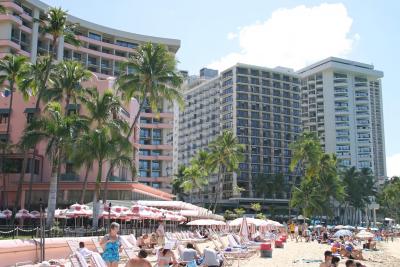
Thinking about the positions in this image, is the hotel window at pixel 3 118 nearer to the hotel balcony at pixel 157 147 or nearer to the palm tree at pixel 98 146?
the palm tree at pixel 98 146

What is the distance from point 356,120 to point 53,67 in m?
106

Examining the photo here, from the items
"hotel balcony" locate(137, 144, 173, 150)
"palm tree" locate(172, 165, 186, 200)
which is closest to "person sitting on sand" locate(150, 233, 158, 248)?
"hotel balcony" locate(137, 144, 173, 150)

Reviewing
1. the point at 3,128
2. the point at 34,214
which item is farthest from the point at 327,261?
the point at 3,128

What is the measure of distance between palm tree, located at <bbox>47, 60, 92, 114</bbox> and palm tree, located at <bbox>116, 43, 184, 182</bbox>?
3.13m

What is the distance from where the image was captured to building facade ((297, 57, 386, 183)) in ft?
417

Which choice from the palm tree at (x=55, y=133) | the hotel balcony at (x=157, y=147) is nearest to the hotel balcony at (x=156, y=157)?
→ the hotel balcony at (x=157, y=147)

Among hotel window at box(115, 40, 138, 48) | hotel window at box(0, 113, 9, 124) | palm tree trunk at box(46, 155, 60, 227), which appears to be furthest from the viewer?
hotel window at box(115, 40, 138, 48)

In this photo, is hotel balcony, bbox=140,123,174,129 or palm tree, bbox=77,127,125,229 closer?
palm tree, bbox=77,127,125,229

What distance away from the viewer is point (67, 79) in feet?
121

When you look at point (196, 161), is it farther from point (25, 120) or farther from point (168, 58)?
point (168, 58)

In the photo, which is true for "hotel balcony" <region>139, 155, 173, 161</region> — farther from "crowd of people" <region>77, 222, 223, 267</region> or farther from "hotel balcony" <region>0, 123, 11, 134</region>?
"crowd of people" <region>77, 222, 223, 267</region>

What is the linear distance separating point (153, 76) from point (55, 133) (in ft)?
30.4

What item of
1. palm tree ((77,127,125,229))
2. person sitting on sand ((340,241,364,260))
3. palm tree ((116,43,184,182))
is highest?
palm tree ((116,43,184,182))

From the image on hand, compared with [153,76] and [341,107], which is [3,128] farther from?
[341,107]
